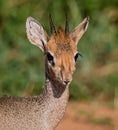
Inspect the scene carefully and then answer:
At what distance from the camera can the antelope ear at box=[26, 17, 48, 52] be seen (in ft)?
19.1

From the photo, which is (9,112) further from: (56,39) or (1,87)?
(1,87)

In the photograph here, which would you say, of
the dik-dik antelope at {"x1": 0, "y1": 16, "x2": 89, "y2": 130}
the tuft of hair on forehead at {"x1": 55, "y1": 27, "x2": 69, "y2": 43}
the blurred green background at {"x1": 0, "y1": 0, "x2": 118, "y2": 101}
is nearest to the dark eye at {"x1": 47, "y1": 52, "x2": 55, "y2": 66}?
the dik-dik antelope at {"x1": 0, "y1": 16, "x2": 89, "y2": 130}

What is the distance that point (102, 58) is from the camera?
32.4 feet

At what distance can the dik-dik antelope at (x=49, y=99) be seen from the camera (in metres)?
5.53

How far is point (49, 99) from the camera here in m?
5.73

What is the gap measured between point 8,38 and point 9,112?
12.9 feet

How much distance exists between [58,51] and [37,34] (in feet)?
1.28

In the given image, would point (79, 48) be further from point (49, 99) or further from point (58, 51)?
point (58, 51)

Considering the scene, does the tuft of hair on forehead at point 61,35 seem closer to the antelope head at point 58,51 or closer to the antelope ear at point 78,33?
the antelope head at point 58,51

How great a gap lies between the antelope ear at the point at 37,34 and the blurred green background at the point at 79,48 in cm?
191

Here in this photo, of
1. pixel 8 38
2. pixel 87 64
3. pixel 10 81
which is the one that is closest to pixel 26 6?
pixel 8 38

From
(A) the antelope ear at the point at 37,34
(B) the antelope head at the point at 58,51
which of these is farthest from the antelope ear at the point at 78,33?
(A) the antelope ear at the point at 37,34

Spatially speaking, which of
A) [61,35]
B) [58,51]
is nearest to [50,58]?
[58,51]

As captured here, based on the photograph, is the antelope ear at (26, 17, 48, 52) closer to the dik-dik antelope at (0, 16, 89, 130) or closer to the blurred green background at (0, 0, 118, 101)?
the dik-dik antelope at (0, 16, 89, 130)
